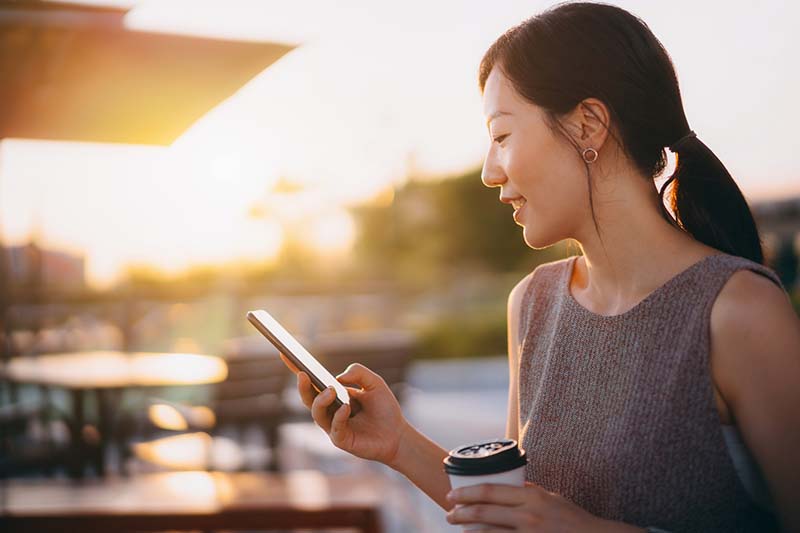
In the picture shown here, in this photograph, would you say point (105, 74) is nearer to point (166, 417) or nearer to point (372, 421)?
point (372, 421)

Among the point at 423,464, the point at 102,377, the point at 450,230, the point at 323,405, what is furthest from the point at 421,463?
the point at 450,230

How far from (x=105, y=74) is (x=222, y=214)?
10.8m

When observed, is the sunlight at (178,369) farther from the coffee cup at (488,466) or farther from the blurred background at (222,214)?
the coffee cup at (488,466)

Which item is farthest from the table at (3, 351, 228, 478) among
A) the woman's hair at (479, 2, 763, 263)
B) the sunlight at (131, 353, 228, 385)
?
the woman's hair at (479, 2, 763, 263)

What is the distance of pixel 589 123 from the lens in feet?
4.61

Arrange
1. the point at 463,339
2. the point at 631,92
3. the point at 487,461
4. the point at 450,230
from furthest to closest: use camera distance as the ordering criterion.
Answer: the point at 450,230, the point at 463,339, the point at 631,92, the point at 487,461

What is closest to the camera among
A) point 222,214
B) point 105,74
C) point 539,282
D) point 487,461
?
point 487,461

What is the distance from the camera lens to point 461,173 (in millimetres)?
27609

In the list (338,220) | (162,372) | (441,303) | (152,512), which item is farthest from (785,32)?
(338,220)

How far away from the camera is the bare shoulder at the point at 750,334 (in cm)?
121

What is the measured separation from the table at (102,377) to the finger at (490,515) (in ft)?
15.6

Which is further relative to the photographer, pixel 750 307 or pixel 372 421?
pixel 372 421

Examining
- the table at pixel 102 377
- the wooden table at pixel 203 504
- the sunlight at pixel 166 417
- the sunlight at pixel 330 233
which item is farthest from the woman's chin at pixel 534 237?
the sunlight at pixel 330 233

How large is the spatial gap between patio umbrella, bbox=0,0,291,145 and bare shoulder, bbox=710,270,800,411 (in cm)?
A: 155
